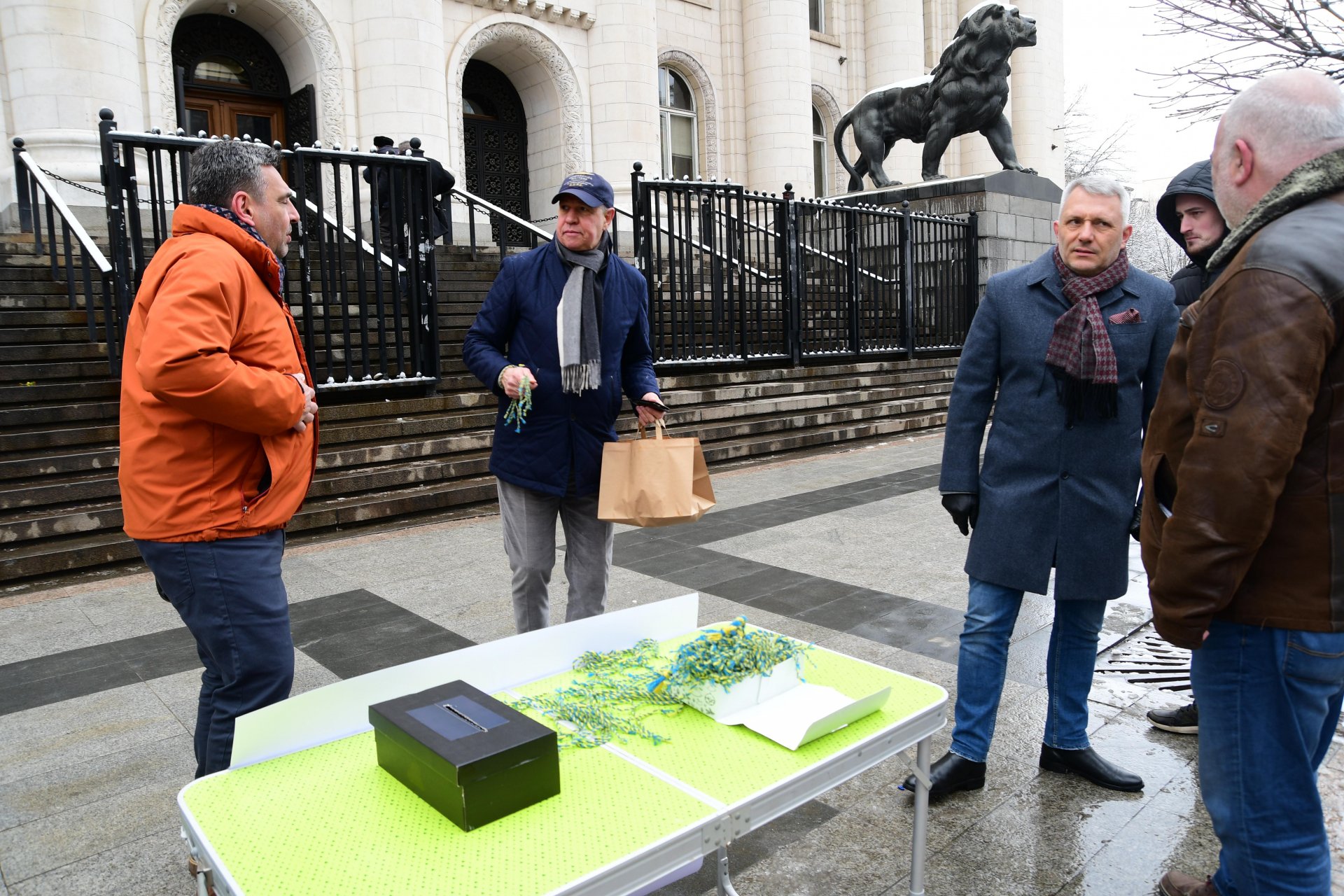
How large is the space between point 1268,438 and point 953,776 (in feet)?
5.33

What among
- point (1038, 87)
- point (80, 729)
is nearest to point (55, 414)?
point (80, 729)

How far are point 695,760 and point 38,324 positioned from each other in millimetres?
7734

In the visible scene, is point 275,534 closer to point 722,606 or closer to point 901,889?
point 901,889

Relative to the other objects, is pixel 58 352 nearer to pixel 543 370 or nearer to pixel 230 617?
pixel 543 370

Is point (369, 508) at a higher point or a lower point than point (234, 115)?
lower

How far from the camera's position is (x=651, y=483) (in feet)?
10.8

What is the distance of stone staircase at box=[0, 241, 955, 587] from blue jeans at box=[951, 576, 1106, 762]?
502 cm

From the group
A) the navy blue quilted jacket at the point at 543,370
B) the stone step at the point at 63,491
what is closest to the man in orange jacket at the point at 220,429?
the navy blue quilted jacket at the point at 543,370

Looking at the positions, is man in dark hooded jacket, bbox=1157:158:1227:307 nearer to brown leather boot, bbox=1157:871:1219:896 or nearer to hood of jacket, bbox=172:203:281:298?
brown leather boot, bbox=1157:871:1219:896

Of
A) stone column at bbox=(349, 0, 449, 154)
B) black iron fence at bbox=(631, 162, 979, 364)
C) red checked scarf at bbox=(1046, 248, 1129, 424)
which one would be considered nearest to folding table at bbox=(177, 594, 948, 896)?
red checked scarf at bbox=(1046, 248, 1129, 424)

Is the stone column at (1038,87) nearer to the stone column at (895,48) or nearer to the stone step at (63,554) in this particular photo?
the stone column at (895,48)

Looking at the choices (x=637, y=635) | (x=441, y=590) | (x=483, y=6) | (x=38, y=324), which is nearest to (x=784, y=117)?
(x=483, y=6)

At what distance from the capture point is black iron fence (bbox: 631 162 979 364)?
35.1ft

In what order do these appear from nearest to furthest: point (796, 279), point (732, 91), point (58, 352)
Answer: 1. point (58, 352)
2. point (796, 279)
3. point (732, 91)
